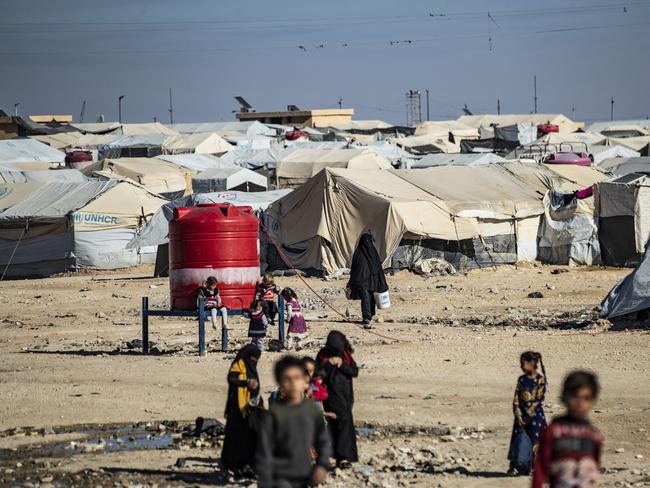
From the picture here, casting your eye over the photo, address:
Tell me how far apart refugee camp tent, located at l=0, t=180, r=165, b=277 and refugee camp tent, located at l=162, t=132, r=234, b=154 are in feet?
78.0

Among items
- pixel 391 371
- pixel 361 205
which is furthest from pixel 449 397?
pixel 361 205

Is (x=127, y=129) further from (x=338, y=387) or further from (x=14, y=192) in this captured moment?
(x=338, y=387)

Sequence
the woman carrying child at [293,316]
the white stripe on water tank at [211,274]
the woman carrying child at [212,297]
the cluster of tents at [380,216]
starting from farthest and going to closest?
the cluster of tents at [380,216] → the woman carrying child at [293,316] → the white stripe on water tank at [211,274] → the woman carrying child at [212,297]

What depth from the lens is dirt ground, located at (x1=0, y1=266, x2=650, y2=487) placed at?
29.8 feet

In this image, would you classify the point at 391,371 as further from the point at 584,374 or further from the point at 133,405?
the point at 584,374

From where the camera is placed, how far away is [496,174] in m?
30.2

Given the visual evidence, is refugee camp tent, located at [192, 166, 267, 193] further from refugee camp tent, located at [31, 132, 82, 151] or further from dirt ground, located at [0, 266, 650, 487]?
refugee camp tent, located at [31, 132, 82, 151]

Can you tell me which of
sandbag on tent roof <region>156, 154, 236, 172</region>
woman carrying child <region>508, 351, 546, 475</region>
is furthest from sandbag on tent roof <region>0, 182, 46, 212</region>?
woman carrying child <region>508, 351, 546, 475</region>

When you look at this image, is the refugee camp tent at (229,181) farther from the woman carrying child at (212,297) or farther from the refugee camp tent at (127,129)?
the refugee camp tent at (127,129)

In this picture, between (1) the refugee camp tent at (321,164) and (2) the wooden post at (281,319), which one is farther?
(1) the refugee camp tent at (321,164)

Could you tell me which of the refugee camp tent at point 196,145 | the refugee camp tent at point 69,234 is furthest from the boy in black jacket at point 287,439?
the refugee camp tent at point 196,145

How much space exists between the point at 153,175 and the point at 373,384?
28.2 meters

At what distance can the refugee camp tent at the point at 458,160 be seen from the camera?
40938 millimetres

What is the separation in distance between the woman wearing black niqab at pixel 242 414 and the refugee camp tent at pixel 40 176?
2994cm
